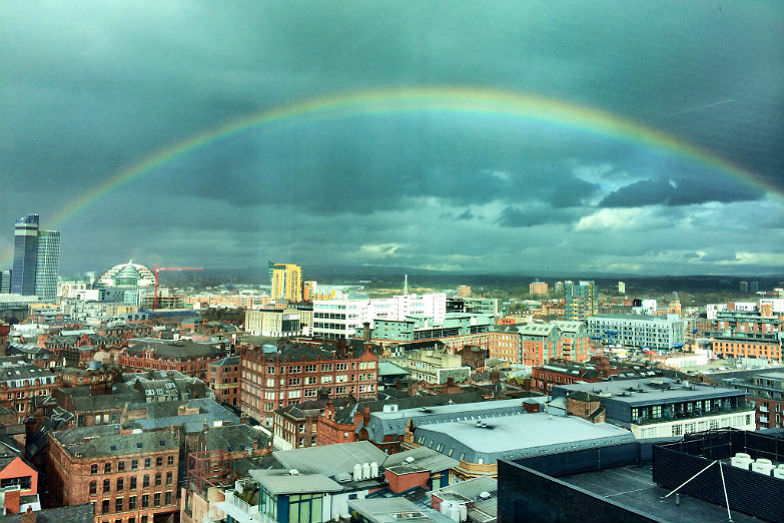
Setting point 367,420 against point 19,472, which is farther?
point 367,420

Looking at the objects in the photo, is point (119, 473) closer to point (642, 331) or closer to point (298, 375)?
point (298, 375)

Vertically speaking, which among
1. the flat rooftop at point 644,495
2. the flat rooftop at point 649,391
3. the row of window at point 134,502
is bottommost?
the row of window at point 134,502

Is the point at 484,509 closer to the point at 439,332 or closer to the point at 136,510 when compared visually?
the point at 136,510

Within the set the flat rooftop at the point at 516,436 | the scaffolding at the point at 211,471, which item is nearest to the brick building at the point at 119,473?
the scaffolding at the point at 211,471

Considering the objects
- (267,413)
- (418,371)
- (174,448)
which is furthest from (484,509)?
(418,371)

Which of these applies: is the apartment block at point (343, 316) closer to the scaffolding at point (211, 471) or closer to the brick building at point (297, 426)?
the brick building at point (297, 426)

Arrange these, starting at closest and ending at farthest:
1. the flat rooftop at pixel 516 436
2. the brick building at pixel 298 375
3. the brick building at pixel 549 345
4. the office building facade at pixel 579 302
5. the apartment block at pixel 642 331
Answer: the flat rooftop at pixel 516 436, the brick building at pixel 298 375, the brick building at pixel 549 345, the apartment block at pixel 642 331, the office building facade at pixel 579 302

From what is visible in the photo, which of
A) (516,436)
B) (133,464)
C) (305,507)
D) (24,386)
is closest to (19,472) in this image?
(133,464)
